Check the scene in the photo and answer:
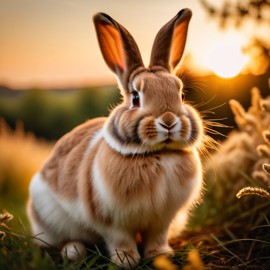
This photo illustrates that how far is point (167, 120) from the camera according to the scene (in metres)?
2.68

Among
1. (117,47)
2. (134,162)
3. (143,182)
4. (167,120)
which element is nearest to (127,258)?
(143,182)

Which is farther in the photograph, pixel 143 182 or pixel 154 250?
pixel 154 250

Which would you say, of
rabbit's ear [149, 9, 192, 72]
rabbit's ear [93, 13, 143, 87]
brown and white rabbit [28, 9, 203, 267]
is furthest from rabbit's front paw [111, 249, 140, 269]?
rabbit's ear [149, 9, 192, 72]

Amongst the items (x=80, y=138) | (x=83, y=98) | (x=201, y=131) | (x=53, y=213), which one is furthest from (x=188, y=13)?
(x=83, y=98)

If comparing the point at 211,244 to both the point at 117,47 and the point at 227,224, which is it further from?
the point at 117,47

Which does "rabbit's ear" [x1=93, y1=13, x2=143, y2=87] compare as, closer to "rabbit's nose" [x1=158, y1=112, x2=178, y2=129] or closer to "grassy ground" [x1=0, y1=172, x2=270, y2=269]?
"rabbit's nose" [x1=158, y1=112, x2=178, y2=129]

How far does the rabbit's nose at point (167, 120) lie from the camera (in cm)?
268

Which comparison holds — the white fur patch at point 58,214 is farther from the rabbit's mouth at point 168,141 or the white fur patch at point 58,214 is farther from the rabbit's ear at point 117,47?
the rabbit's ear at point 117,47

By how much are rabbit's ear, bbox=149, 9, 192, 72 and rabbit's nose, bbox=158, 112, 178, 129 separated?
578mm

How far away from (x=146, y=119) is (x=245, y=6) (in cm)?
262

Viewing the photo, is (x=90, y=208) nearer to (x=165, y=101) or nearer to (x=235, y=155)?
(x=165, y=101)

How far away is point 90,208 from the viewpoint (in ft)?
10.3

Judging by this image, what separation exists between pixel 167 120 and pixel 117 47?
32.0 inches

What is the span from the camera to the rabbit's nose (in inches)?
105
